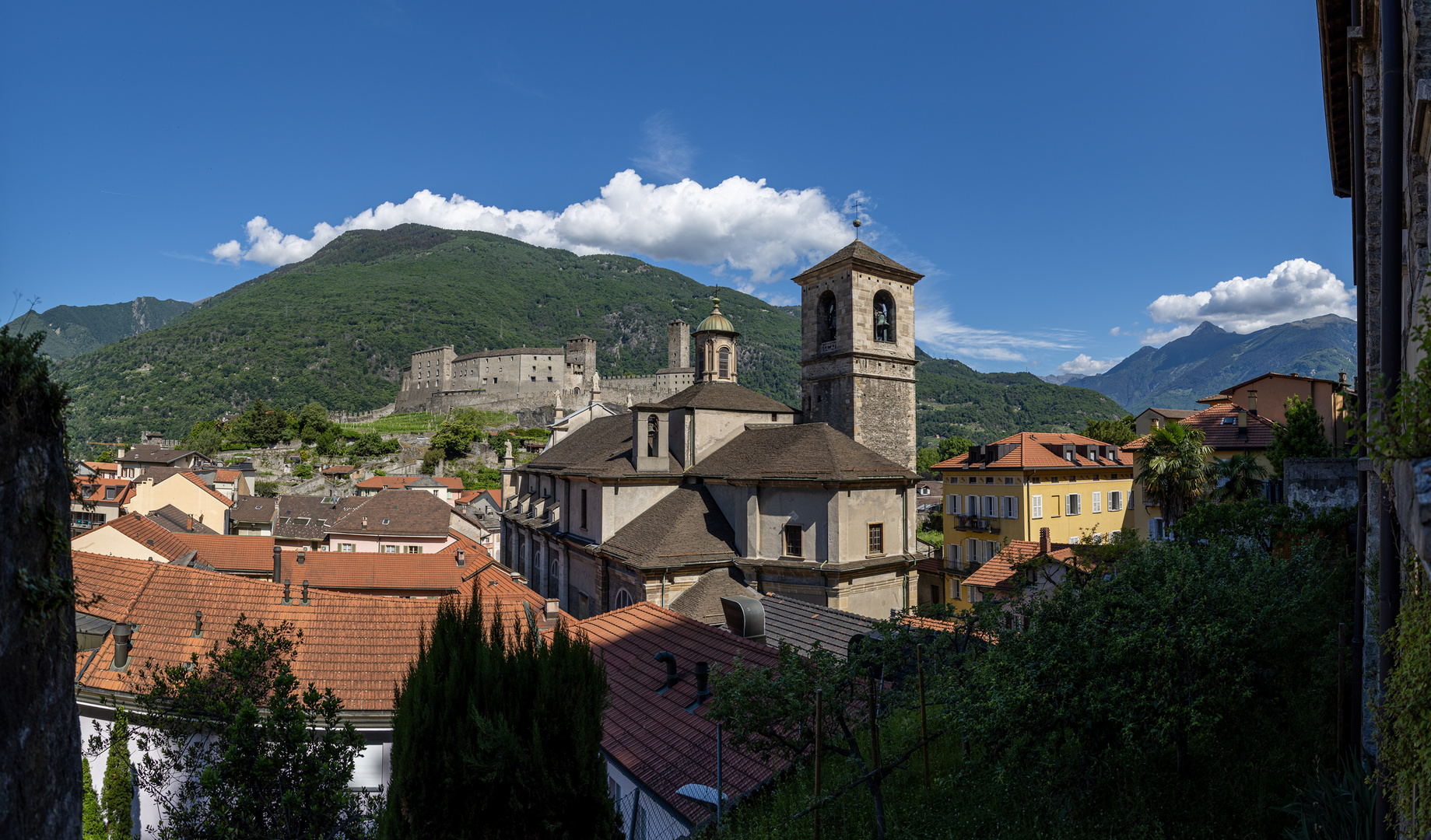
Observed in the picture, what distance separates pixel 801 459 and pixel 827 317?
9.60 meters

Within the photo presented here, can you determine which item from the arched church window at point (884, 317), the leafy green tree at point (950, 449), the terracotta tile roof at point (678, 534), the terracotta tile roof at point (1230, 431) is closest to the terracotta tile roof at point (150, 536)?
the terracotta tile roof at point (678, 534)

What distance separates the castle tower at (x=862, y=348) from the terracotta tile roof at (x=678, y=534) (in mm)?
6825

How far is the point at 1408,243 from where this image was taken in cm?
471

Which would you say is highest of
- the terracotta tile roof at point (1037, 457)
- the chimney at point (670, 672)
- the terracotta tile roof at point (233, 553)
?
the terracotta tile roof at point (1037, 457)

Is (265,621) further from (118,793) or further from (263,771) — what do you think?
(263,771)

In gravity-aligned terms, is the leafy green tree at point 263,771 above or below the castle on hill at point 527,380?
below

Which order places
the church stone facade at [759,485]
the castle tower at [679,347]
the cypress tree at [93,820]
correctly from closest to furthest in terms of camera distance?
the cypress tree at [93,820] → the church stone facade at [759,485] → the castle tower at [679,347]

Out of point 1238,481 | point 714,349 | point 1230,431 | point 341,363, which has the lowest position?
point 1238,481

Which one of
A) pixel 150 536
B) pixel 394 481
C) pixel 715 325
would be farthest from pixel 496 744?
pixel 394 481

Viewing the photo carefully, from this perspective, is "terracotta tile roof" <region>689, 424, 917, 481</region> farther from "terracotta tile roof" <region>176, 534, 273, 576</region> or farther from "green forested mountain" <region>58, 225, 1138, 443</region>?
"green forested mountain" <region>58, 225, 1138, 443</region>

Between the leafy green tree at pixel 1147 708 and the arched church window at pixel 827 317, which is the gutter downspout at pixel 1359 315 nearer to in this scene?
the leafy green tree at pixel 1147 708

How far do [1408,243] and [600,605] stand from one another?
2207 cm

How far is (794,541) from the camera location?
21.3m

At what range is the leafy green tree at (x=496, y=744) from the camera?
6.75 m
